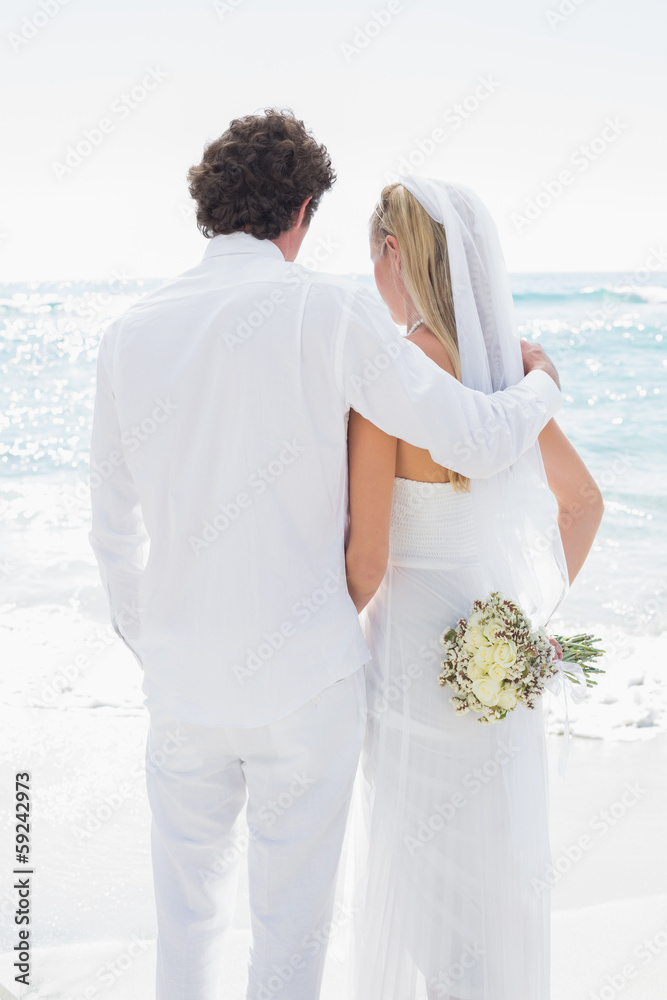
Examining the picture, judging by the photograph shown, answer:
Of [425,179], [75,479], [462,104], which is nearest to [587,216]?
[75,479]

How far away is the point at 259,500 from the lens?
1.56 meters

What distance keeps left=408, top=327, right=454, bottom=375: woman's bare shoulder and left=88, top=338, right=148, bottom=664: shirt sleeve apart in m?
0.71

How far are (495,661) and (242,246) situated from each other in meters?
1.02

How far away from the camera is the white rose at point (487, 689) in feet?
5.97

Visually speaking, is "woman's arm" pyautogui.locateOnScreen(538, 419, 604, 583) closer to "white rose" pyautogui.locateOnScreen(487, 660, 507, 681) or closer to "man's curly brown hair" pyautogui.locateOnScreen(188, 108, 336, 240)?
"white rose" pyautogui.locateOnScreen(487, 660, 507, 681)

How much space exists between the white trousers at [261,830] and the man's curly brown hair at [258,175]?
3.15ft

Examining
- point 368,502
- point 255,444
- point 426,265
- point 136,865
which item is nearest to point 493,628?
point 368,502

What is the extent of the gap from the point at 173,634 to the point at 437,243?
42.1 inches

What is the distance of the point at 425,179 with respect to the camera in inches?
77.4

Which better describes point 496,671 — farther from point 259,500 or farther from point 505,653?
point 259,500

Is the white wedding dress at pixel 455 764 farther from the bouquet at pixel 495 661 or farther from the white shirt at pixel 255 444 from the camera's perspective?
the white shirt at pixel 255 444

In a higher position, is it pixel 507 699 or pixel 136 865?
pixel 507 699

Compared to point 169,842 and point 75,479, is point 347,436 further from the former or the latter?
point 75,479

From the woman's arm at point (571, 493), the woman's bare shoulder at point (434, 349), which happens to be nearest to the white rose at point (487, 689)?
the woman's arm at point (571, 493)
